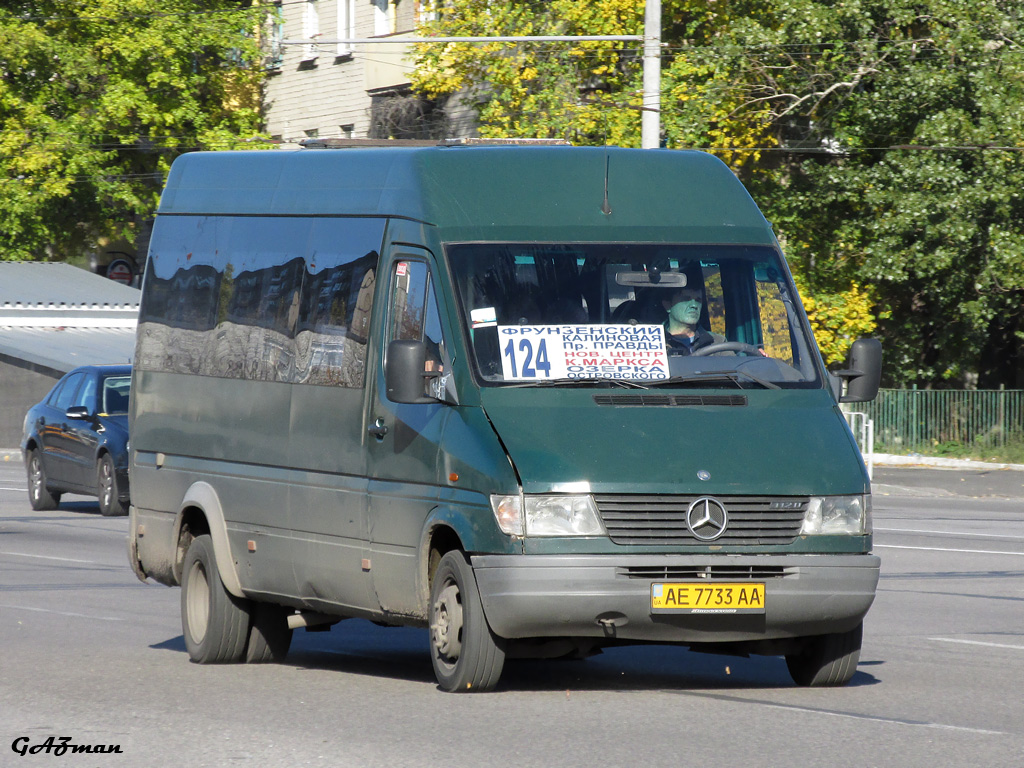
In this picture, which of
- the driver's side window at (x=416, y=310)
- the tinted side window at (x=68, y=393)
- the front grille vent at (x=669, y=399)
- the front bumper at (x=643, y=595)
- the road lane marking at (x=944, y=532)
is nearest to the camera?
the front bumper at (x=643, y=595)

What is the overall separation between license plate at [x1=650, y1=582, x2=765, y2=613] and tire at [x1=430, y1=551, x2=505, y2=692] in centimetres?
75

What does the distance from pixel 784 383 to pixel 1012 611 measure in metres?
4.42

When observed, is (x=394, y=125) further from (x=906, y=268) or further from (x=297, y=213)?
(x=297, y=213)

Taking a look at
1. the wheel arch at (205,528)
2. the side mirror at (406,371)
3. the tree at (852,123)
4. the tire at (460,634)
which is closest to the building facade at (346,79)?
the tree at (852,123)

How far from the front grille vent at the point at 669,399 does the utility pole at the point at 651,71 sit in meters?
15.7

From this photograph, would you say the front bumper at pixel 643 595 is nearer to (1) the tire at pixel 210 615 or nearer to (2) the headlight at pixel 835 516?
(2) the headlight at pixel 835 516

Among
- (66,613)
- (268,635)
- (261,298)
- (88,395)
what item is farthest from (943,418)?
(261,298)

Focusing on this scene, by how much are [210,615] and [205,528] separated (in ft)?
2.17

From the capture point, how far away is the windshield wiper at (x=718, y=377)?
339 inches

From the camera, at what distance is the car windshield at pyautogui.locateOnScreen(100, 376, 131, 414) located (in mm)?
21328

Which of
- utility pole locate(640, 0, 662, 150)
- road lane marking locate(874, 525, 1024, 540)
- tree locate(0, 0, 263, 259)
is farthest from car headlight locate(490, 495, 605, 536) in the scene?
tree locate(0, 0, 263, 259)

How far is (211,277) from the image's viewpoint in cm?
1070

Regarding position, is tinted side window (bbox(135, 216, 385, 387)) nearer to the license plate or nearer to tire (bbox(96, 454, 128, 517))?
the license plate

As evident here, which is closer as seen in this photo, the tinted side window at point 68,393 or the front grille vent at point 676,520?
the front grille vent at point 676,520
